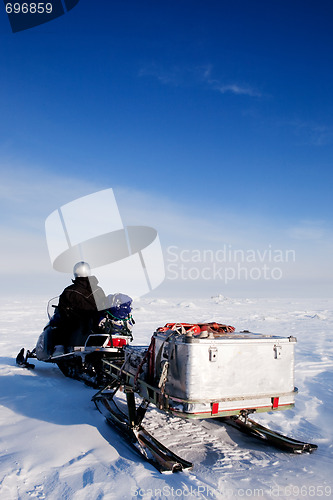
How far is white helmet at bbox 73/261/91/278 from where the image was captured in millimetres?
6977

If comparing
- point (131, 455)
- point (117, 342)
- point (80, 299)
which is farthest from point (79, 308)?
point (131, 455)

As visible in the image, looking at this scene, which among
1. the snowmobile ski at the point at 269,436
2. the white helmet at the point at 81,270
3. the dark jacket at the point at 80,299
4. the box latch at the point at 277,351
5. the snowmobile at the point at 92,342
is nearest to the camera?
the box latch at the point at 277,351

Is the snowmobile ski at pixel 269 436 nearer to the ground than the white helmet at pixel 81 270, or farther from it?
nearer to the ground

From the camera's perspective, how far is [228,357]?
11.8 feet

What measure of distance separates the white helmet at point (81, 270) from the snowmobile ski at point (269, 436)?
3547 mm

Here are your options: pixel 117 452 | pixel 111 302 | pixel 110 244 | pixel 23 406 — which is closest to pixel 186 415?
pixel 117 452

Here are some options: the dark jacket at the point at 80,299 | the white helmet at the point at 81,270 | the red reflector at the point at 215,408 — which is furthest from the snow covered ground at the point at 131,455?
the white helmet at the point at 81,270

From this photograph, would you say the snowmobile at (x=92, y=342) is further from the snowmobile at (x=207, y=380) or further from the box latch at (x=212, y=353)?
the box latch at (x=212, y=353)

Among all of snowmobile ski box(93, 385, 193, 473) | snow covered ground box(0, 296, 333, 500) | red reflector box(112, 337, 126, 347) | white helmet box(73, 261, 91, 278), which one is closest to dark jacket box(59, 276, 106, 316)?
white helmet box(73, 261, 91, 278)

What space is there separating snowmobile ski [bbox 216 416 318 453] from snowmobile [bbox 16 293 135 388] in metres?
2.14

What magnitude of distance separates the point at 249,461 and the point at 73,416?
230 centimetres

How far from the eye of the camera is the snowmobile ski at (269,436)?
404 cm

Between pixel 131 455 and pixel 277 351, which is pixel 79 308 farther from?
pixel 277 351

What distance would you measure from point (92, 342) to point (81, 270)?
1.38 metres
